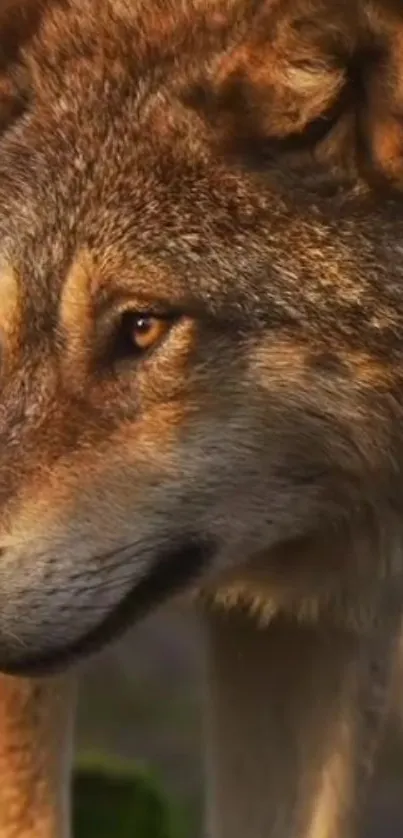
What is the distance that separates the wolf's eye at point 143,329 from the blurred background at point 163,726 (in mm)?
1581

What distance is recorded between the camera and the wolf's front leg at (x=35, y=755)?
3.38 metres

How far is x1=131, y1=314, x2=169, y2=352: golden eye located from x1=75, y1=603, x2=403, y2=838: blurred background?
158cm

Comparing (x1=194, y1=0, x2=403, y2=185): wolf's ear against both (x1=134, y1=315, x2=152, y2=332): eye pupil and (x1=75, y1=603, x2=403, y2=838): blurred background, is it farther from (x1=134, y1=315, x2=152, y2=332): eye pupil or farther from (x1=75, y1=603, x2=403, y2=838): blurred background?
(x1=75, y1=603, x2=403, y2=838): blurred background

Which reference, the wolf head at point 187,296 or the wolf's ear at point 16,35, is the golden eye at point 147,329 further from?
the wolf's ear at point 16,35

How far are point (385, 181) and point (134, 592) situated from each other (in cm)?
60

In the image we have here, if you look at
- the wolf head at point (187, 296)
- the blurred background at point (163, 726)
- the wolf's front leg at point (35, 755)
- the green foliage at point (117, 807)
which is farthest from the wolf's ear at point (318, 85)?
the blurred background at point (163, 726)

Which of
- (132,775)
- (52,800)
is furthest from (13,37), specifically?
(132,775)

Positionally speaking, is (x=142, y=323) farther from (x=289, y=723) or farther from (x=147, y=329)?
(x=289, y=723)

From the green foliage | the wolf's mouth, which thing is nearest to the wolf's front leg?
the wolf's mouth

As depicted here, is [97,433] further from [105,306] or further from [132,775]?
[132,775]

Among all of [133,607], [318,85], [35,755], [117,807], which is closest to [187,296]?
[318,85]

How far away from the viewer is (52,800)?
3506 mm

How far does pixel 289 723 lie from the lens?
391cm

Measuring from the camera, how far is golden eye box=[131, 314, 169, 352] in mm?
2912
